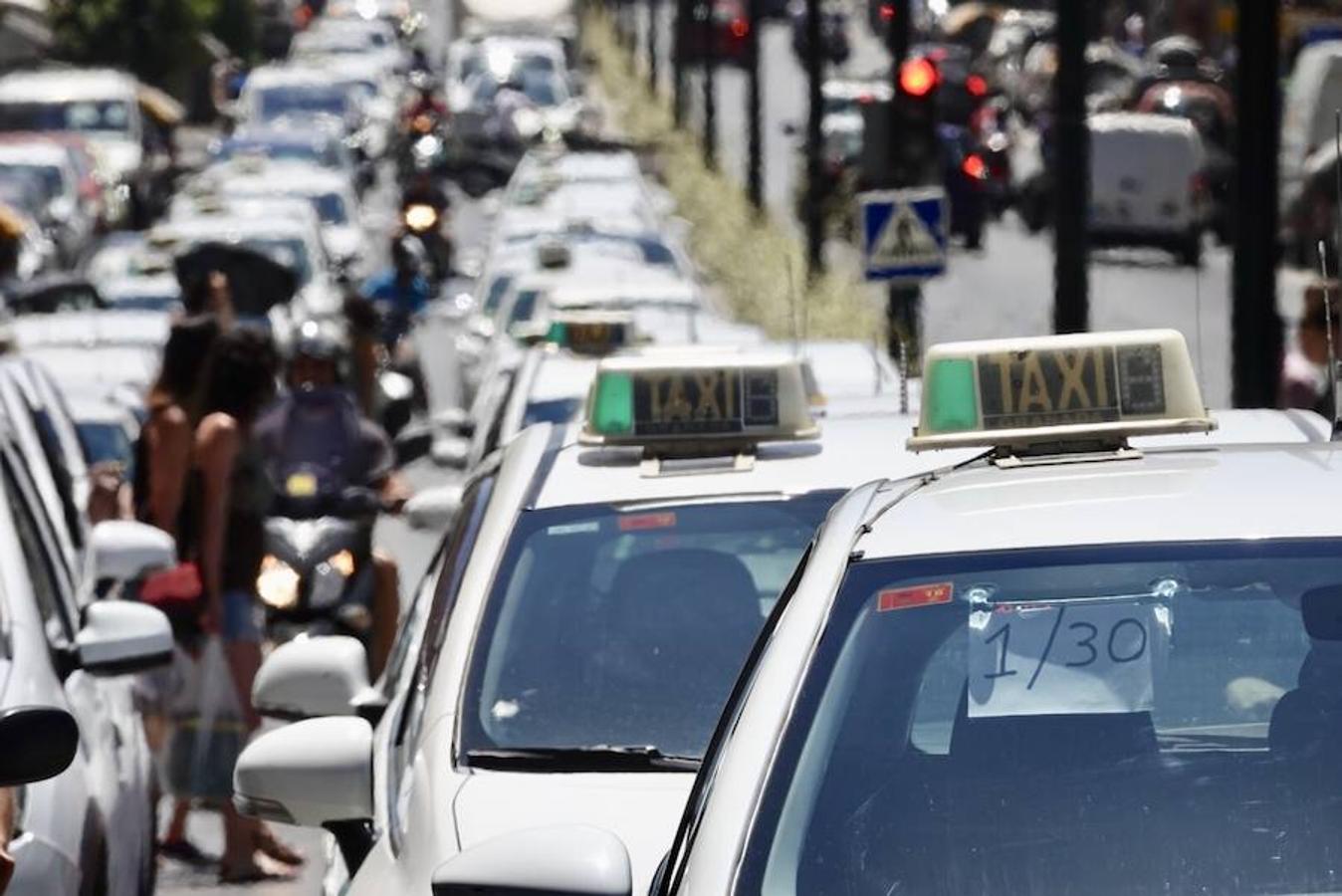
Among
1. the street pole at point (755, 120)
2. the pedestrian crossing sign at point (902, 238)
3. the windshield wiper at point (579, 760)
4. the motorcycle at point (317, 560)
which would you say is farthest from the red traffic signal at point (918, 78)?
the windshield wiper at point (579, 760)

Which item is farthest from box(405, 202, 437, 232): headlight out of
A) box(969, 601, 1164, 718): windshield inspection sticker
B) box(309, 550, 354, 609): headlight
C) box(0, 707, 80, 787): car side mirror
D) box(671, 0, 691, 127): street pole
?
box(671, 0, 691, 127): street pole

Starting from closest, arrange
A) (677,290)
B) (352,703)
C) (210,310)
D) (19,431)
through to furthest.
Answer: (352,703) → (19,431) → (210,310) → (677,290)

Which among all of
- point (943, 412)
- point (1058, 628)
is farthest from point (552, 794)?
point (1058, 628)

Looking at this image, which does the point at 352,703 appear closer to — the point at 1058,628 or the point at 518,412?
the point at 1058,628

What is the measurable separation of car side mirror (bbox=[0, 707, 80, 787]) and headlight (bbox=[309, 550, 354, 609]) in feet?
17.7

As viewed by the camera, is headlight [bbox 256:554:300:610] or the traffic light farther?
the traffic light

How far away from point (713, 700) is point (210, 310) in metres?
6.14

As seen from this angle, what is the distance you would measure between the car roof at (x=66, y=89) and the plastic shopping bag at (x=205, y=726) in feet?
125

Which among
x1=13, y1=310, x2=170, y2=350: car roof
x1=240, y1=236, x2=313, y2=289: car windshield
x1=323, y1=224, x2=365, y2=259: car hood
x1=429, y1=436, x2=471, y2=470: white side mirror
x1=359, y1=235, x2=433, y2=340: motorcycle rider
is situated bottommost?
x1=323, y1=224, x2=365, y2=259: car hood

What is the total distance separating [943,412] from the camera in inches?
211

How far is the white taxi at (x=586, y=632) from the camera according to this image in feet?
20.1

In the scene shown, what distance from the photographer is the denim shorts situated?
34.8 feet

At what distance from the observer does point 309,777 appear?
624 centimetres

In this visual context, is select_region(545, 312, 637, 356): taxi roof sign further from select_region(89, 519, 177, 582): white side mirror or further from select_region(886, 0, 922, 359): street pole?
select_region(886, 0, 922, 359): street pole
